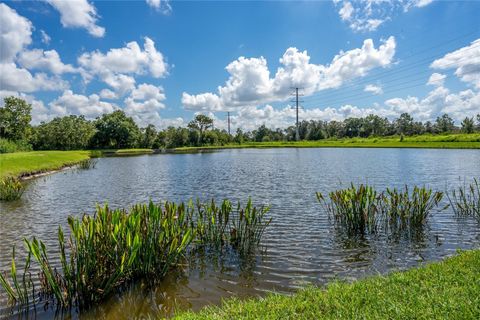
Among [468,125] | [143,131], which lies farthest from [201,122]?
[468,125]

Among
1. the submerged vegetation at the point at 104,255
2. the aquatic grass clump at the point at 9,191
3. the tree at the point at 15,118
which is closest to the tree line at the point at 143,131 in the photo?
the tree at the point at 15,118

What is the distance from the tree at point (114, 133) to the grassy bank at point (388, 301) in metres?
99.8

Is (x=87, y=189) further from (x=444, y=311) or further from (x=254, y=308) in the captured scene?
(x=444, y=311)

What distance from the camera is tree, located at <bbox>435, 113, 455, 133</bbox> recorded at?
382ft

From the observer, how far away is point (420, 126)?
12538cm

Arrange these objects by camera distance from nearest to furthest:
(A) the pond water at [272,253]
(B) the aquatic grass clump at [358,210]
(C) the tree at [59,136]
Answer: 1. (A) the pond water at [272,253]
2. (B) the aquatic grass clump at [358,210]
3. (C) the tree at [59,136]

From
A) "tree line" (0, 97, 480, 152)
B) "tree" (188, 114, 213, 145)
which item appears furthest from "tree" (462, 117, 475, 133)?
"tree" (188, 114, 213, 145)

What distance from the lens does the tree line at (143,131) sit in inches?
2441

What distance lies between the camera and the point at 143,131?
363ft

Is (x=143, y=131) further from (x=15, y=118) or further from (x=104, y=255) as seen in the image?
(x=104, y=255)

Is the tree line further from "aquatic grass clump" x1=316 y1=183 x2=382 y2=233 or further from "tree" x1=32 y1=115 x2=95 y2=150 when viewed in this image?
"aquatic grass clump" x1=316 y1=183 x2=382 y2=233

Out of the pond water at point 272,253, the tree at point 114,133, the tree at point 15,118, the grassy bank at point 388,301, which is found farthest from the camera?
the tree at point 114,133

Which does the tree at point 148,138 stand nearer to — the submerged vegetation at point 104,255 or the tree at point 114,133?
the tree at point 114,133

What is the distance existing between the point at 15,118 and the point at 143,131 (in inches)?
1985
